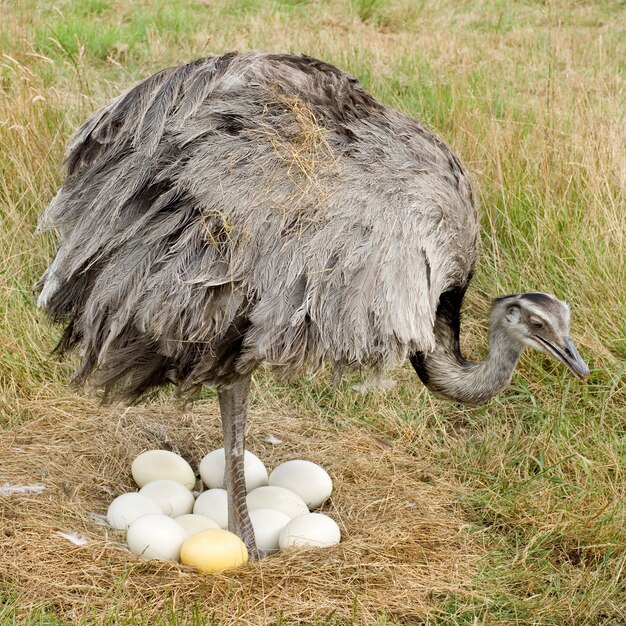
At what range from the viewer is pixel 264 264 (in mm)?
2863

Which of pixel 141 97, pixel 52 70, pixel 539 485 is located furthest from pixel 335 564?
pixel 52 70

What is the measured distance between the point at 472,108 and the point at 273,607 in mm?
2929

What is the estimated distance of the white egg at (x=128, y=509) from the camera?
3408 mm

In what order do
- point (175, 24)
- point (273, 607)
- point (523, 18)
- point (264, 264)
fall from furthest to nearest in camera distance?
1. point (523, 18)
2. point (175, 24)
3. point (273, 607)
4. point (264, 264)

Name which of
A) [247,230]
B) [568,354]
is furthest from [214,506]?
[568,354]

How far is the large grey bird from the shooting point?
2854 mm

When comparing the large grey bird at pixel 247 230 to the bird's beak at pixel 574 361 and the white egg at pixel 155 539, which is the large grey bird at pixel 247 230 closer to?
the bird's beak at pixel 574 361

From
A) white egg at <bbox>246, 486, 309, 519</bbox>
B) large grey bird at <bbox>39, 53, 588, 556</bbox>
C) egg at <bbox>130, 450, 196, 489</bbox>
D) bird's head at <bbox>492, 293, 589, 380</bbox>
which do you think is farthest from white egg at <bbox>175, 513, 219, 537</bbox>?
bird's head at <bbox>492, 293, 589, 380</bbox>

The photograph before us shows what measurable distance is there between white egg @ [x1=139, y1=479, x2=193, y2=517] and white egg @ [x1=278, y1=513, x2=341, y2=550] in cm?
35

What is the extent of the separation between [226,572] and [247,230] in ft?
3.30

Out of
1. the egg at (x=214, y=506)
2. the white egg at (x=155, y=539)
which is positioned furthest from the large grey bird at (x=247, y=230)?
the egg at (x=214, y=506)

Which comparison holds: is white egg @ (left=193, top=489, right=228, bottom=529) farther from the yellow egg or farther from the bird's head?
the bird's head

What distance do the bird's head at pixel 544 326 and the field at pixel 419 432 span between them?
479 millimetres

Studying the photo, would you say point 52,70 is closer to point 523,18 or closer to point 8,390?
point 8,390
